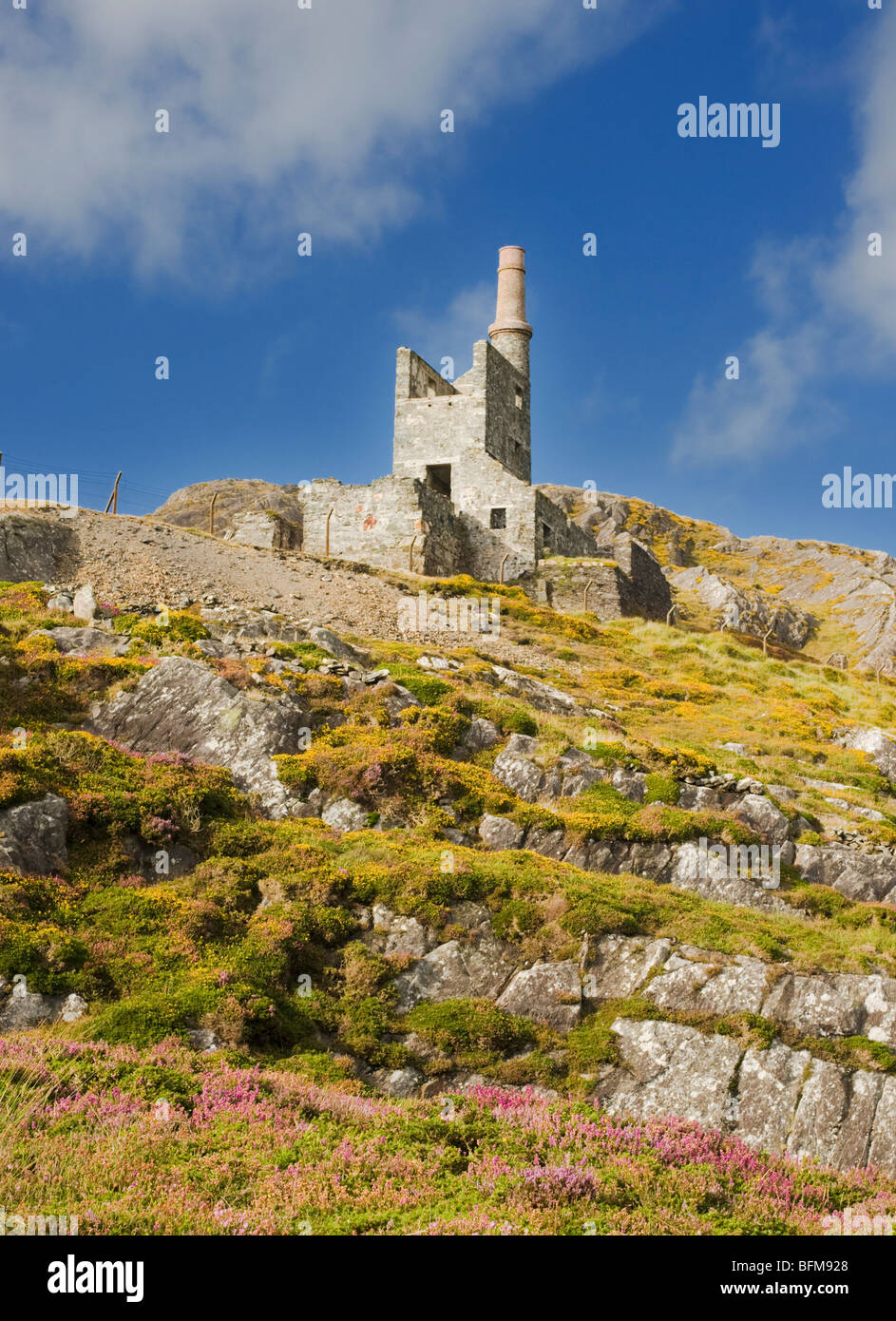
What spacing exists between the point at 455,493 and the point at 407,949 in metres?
43.2

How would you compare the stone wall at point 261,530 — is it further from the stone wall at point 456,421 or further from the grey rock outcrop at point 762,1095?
the grey rock outcrop at point 762,1095

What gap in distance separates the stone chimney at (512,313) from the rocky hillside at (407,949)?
127 ft

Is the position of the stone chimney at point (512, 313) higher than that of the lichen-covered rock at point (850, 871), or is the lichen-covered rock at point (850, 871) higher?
the stone chimney at point (512, 313)

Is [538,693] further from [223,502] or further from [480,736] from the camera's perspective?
[223,502]

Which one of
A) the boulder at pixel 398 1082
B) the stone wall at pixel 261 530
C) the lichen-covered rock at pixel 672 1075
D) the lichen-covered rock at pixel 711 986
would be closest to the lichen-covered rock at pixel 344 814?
the boulder at pixel 398 1082

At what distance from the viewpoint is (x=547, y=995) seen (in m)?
15.0

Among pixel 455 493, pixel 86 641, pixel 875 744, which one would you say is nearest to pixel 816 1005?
pixel 86 641

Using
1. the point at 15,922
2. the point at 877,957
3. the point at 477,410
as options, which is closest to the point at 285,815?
the point at 15,922

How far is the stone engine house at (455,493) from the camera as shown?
50.4 metres

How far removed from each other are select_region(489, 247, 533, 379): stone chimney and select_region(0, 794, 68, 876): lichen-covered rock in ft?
171

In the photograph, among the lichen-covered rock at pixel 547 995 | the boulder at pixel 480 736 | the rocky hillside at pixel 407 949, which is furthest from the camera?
the boulder at pixel 480 736

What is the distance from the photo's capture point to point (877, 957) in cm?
1596

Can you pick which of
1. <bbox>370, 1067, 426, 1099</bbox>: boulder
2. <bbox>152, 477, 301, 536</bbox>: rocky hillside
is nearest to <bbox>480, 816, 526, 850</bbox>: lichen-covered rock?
<bbox>370, 1067, 426, 1099</bbox>: boulder

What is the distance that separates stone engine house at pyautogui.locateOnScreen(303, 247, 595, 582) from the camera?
50.4 m
